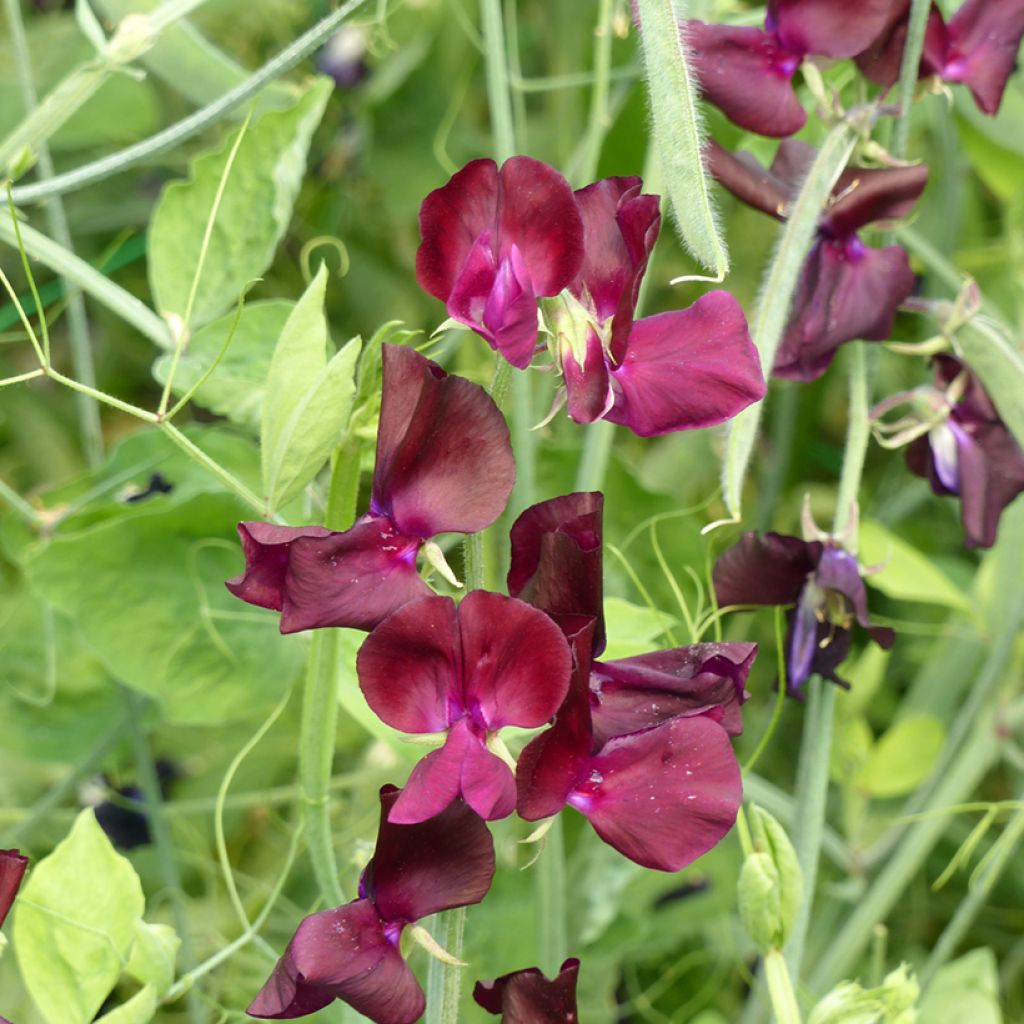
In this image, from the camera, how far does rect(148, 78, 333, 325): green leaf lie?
Result: 0.75 meters

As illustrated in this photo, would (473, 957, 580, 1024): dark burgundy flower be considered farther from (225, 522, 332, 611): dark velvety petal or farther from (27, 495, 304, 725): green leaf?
(27, 495, 304, 725): green leaf

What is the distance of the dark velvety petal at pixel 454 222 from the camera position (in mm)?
468

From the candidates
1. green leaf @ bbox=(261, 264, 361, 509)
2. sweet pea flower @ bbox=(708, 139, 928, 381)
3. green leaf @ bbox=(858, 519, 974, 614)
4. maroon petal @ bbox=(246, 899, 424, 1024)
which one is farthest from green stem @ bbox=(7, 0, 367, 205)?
green leaf @ bbox=(858, 519, 974, 614)

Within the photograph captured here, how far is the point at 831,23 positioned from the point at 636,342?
241mm

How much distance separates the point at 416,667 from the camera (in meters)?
0.45

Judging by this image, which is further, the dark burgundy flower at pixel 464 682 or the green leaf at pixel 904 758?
the green leaf at pixel 904 758

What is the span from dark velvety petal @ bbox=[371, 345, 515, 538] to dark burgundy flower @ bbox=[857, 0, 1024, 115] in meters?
→ 0.33

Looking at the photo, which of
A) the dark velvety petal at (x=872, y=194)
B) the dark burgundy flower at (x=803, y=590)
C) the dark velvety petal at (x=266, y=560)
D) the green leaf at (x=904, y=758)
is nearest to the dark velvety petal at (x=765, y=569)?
the dark burgundy flower at (x=803, y=590)

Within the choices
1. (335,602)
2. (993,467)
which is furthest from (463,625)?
(993,467)

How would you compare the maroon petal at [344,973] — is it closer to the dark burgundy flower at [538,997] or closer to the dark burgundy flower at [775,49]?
the dark burgundy flower at [538,997]

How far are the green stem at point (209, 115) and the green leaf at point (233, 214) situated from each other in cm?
13

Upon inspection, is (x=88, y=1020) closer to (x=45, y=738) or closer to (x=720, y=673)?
(x=720, y=673)

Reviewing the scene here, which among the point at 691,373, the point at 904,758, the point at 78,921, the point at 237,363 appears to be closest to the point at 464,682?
the point at 691,373

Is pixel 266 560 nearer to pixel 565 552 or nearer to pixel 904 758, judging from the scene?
pixel 565 552
